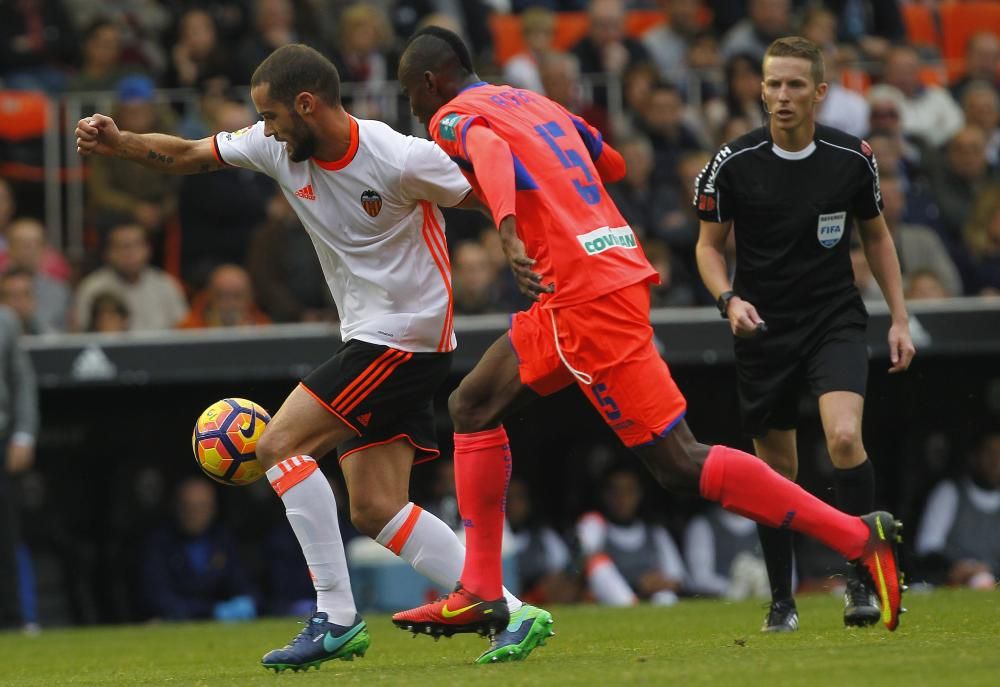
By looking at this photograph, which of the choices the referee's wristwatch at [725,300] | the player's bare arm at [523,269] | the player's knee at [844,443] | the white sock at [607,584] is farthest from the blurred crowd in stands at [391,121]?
the player's bare arm at [523,269]

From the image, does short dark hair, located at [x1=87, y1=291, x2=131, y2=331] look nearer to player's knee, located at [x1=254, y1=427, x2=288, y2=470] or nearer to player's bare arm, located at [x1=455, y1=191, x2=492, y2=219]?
player's knee, located at [x1=254, y1=427, x2=288, y2=470]

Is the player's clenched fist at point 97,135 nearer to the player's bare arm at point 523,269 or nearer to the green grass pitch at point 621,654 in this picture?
the player's bare arm at point 523,269

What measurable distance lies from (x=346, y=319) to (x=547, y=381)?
77cm

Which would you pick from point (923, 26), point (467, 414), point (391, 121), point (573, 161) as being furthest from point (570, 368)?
point (923, 26)

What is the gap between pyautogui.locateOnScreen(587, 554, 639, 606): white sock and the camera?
1165cm

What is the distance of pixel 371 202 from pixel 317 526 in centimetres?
111

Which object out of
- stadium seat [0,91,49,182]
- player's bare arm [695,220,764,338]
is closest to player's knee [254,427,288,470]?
player's bare arm [695,220,764,338]

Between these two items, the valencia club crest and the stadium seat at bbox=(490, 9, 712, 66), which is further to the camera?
the stadium seat at bbox=(490, 9, 712, 66)

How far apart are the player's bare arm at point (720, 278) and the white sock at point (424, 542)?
1286 millimetres

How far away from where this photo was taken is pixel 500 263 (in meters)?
12.1

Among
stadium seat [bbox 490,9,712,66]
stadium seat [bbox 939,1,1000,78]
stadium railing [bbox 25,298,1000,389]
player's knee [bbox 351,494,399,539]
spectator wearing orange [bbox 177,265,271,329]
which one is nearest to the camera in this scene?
player's knee [bbox 351,494,399,539]

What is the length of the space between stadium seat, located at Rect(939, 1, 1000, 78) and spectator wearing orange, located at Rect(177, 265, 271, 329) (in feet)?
26.9

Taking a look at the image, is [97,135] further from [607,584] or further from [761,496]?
[607,584]

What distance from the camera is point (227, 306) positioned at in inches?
457
